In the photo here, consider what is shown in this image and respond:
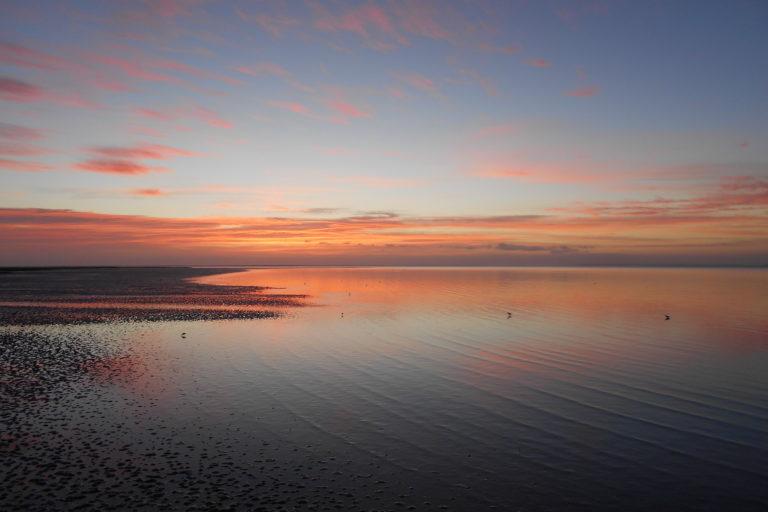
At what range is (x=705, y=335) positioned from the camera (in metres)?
49.5

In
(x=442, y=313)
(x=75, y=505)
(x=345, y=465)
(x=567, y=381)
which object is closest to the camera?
(x=75, y=505)

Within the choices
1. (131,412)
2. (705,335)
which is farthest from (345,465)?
(705,335)

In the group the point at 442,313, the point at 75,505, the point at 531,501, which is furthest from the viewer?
the point at 442,313

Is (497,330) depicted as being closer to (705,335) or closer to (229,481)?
(705,335)

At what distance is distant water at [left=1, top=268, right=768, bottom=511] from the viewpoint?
16938 millimetres

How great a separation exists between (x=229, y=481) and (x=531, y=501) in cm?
1028

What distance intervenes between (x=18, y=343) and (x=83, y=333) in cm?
602

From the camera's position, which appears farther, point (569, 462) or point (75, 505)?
point (569, 462)

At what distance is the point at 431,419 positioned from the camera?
24.4 metres

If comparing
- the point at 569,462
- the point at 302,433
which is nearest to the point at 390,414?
the point at 302,433

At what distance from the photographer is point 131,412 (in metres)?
24.0

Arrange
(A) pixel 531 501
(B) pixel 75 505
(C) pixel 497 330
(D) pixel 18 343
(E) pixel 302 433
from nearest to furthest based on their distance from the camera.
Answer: (B) pixel 75 505
(A) pixel 531 501
(E) pixel 302 433
(D) pixel 18 343
(C) pixel 497 330

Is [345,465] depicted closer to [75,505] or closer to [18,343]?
[75,505]

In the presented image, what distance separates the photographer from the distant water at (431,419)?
55.6 feet
